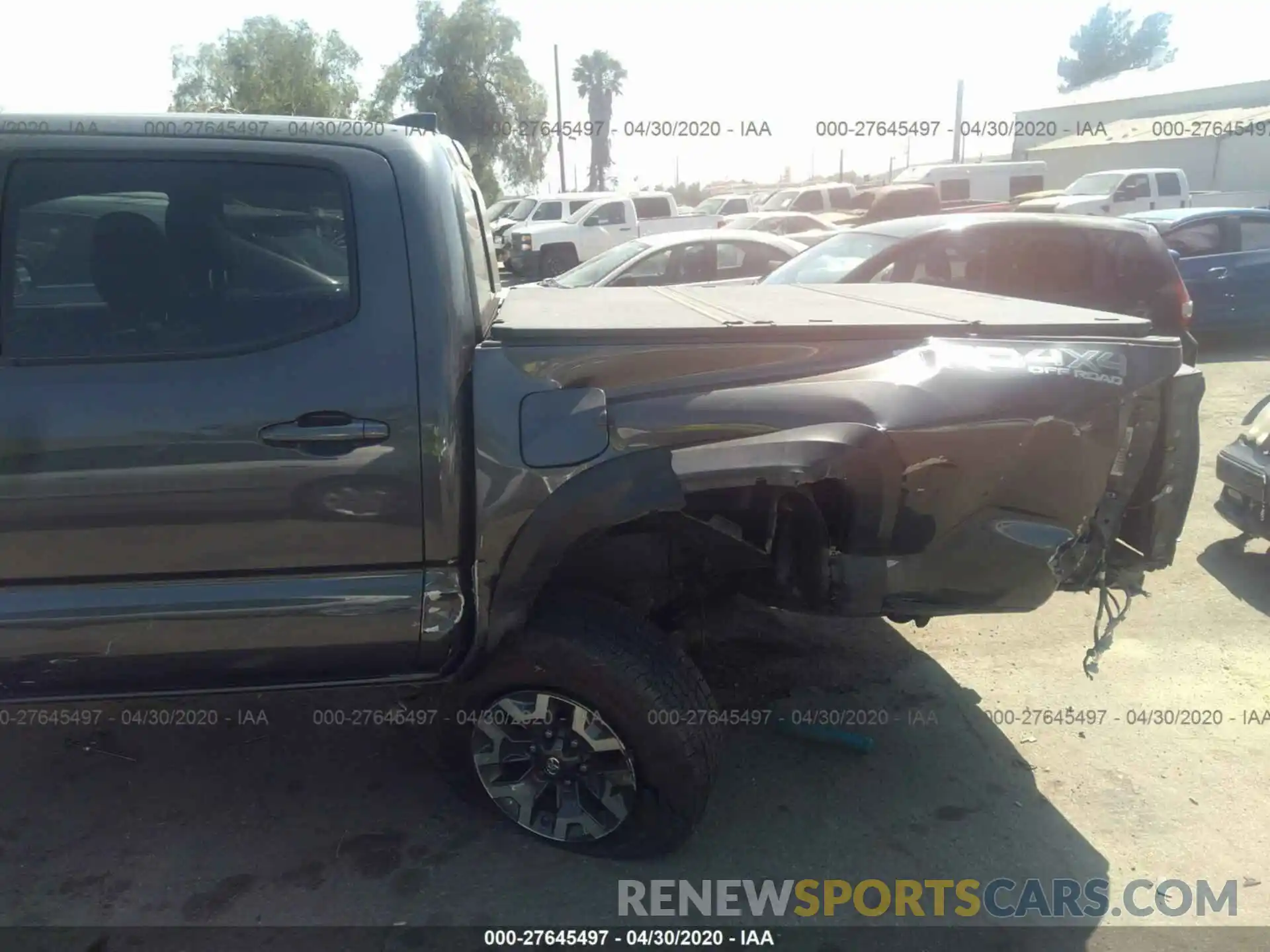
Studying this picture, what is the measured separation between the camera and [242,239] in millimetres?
2625

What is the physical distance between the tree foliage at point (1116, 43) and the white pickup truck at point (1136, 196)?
212ft

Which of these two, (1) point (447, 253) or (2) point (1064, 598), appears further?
(2) point (1064, 598)

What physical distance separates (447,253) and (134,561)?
1.14 metres

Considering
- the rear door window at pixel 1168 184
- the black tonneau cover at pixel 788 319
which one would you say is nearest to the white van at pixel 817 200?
the rear door window at pixel 1168 184

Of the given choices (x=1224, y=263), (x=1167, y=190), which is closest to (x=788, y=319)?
(x=1224, y=263)

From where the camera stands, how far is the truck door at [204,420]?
8.02 feet

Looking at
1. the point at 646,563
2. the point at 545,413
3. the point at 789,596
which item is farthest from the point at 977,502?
the point at 545,413

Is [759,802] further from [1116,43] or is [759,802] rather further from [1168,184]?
[1116,43]

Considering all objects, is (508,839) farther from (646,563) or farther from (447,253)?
(447,253)

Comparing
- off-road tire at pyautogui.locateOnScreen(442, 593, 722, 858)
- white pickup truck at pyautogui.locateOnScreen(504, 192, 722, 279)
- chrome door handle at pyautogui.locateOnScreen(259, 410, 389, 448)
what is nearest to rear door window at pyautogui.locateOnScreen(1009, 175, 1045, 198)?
white pickup truck at pyautogui.locateOnScreen(504, 192, 722, 279)

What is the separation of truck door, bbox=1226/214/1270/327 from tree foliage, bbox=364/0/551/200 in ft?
86.5

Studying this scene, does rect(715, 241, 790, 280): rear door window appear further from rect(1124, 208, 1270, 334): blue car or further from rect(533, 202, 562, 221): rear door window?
rect(533, 202, 562, 221): rear door window

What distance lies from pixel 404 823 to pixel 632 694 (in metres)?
0.98

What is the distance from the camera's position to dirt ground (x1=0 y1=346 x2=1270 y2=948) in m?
2.79
